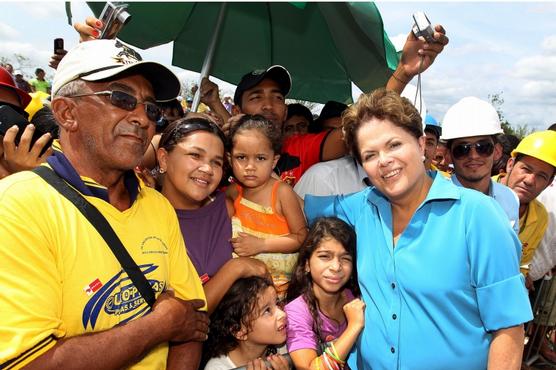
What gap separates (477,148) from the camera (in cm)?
365

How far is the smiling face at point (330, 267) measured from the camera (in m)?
2.71

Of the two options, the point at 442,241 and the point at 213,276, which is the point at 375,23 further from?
the point at 213,276

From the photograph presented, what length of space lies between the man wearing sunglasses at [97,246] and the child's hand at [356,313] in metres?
0.82

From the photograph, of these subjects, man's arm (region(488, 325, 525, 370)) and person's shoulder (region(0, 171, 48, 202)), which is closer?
person's shoulder (region(0, 171, 48, 202))

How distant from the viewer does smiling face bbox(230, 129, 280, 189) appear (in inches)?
115

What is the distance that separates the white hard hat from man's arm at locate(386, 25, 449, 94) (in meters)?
0.92

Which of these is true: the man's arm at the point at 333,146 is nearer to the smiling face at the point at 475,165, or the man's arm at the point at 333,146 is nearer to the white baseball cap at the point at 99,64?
the smiling face at the point at 475,165

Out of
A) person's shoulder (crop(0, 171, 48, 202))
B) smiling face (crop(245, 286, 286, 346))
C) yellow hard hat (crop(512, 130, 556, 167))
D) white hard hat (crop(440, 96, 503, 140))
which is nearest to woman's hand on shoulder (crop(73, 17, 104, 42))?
person's shoulder (crop(0, 171, 48, 202))

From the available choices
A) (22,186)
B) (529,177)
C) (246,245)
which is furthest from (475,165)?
(22,186)

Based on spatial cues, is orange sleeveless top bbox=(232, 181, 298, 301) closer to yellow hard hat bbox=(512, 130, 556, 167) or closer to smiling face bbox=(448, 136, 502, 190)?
smiling face bbox=(448, 136, 502, 190)

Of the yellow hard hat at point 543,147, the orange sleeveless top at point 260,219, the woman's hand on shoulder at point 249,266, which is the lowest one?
the woman's hand on shoulder at point 249,266

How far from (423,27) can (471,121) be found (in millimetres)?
1229

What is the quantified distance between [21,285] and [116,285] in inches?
14.8

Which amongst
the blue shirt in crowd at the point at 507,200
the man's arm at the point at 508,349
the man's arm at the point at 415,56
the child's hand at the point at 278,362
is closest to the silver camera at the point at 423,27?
the man's arm at the point at 415,56
